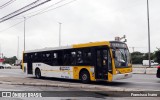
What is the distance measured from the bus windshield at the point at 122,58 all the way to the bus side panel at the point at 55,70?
4.32 meters

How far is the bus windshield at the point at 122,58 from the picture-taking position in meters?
18.6

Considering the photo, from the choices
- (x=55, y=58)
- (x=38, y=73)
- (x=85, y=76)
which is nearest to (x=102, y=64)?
(x=85, y=76)

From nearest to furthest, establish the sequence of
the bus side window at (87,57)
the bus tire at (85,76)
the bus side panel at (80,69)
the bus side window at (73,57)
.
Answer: the bus side panel at (80,69)
the bus side window at (87,57)
the bus tire at (85,76)
the bus side window at (73,57)

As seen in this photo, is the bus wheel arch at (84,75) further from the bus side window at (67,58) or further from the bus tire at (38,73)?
the bus tire at (38,73)

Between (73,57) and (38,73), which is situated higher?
(73,57)

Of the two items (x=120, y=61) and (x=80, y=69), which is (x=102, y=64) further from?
(x=80, y=69)

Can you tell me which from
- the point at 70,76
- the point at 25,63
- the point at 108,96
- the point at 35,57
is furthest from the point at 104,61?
the point at 25,63

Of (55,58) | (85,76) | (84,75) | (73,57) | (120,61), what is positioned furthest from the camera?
(55,58)

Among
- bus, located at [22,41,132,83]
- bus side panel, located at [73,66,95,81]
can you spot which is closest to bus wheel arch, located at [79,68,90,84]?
bus, located at [22,41,132,83]

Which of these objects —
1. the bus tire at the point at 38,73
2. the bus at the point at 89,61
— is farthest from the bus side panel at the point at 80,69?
the bus tire at the point at 38,73

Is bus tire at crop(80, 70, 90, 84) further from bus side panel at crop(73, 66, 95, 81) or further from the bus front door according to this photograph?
the bus front door

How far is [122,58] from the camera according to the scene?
19094 mm

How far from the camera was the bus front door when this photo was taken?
61.6ft

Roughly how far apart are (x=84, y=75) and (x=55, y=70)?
3.94m
